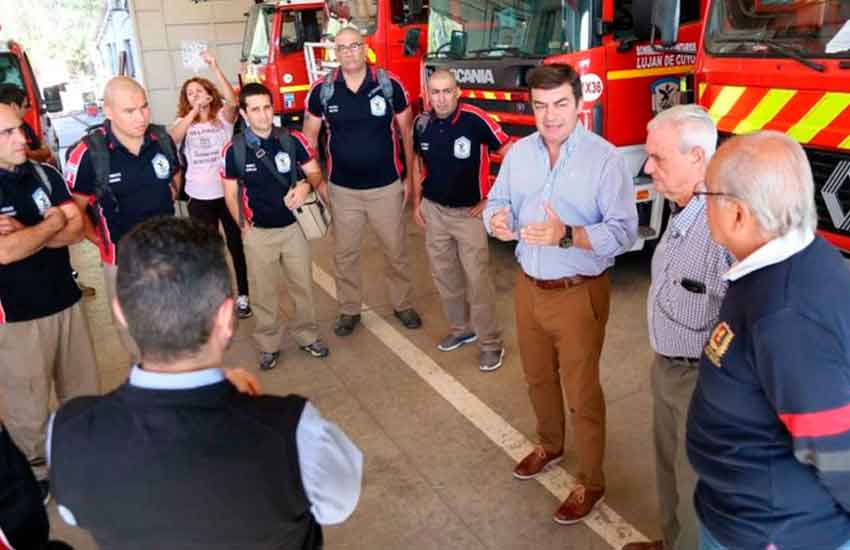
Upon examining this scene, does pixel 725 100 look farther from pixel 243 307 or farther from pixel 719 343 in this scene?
pixel 243 307

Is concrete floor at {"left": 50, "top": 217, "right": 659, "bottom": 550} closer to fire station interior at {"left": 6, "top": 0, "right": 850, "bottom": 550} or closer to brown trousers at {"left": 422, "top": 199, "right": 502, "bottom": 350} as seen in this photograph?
fire station interior at {"left": 6, "top": 0, "right": 850, "bottom": 550}

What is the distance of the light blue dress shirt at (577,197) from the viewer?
2584mm

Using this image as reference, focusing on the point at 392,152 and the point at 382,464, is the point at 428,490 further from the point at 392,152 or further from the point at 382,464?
the point at 392,152

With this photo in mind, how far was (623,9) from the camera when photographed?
15.0 feet

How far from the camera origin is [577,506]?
2.88 m

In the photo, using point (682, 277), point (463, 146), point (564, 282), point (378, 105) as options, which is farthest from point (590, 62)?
point (682, 277)

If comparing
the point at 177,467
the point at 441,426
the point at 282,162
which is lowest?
the point at 441,426

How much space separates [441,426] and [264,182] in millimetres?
1841

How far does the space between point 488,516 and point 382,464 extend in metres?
0.66

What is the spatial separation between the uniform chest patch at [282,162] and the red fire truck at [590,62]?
1.78 meters

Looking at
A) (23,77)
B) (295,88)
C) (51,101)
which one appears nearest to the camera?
(23,77)

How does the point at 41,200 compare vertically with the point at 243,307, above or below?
above

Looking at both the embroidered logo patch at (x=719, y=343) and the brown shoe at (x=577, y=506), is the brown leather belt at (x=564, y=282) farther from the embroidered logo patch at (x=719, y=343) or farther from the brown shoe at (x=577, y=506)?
the embroidered logo patch at (x=719, y=343)

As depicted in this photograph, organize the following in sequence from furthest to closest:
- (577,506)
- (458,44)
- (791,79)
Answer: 1. (458,44)
2. (791,79)
3. (577,506)
